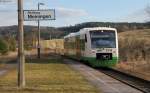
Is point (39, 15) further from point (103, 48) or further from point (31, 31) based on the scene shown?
point (31, 31)

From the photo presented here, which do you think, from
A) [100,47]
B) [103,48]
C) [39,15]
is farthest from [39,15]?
[100,47]

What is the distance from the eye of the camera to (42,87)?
24078 millimetres

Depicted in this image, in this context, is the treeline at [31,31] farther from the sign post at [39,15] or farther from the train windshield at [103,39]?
the sign post at [39,15]

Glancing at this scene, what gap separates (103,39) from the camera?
1799 inches

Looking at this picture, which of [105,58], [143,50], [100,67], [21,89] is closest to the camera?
[21,89]

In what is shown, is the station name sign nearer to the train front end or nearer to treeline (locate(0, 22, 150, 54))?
the train front end

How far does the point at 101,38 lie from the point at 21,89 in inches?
936

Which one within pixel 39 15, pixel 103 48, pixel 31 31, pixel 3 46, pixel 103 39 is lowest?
pixel 3 46

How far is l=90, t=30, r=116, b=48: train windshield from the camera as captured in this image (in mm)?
45531

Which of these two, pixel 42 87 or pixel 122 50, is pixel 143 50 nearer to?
pixel 122 50

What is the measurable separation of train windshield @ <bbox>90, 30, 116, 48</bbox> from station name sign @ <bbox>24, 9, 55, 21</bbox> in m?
21.8

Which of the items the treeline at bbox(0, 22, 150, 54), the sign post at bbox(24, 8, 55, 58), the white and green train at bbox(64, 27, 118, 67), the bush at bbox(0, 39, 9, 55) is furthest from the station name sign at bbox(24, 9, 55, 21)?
the bush at bbox(0, 39, 9, 55)

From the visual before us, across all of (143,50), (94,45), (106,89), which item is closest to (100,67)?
(94,45)

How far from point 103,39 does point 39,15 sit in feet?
72.6
